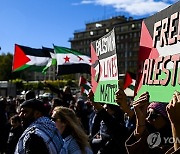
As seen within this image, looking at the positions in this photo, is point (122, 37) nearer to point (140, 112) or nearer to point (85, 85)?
point (85, 85)

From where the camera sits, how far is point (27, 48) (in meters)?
13.0

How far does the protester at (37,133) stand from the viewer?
3.11 m

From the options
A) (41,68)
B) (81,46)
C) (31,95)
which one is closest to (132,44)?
(81,46)

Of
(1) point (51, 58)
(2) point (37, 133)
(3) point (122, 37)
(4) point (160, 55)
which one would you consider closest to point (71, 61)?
(1) point (51, 58)

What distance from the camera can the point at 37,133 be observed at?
10.4ft

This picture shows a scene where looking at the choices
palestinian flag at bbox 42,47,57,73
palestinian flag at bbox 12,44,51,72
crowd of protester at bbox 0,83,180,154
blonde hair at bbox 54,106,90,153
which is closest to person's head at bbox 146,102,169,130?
crowd of protester at bbox 0,83,180,154

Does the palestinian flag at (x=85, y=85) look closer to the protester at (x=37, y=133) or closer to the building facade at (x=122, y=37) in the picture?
the protester at (x=37, y=133)

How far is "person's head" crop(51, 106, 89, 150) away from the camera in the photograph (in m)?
3.88

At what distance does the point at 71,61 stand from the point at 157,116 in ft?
28.0

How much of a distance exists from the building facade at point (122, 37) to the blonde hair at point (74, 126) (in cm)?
9530

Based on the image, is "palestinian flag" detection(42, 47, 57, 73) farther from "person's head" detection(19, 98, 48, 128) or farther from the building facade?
the building facade

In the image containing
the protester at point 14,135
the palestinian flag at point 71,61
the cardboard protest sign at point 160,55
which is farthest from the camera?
the palestinian flag at point 71,61

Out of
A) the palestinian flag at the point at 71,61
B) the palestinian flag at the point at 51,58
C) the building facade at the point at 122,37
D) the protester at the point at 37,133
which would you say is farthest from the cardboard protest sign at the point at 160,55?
the building facade at the point at 122,37

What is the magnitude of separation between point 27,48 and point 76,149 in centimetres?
961
